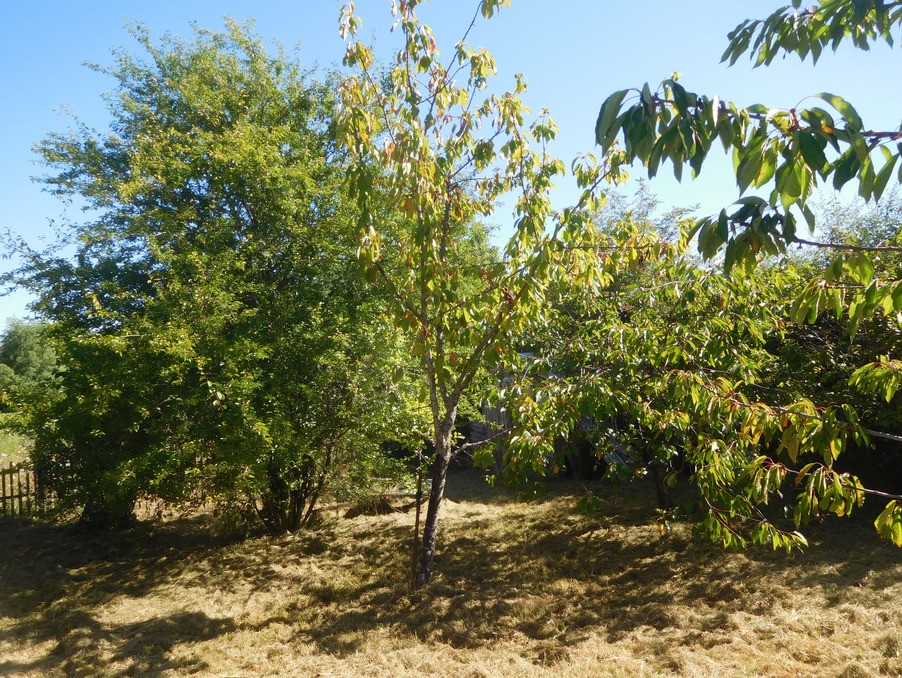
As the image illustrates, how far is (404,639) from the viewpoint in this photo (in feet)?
16.1

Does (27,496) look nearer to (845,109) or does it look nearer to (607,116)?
(607,116)

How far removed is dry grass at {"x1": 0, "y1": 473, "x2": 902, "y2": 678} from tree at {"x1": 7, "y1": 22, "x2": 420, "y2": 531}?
0.97 meters

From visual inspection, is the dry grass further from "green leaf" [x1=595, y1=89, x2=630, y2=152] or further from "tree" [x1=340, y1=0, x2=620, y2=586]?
"green leaf" [x1=595, y1=89, x2=630, y2=152]

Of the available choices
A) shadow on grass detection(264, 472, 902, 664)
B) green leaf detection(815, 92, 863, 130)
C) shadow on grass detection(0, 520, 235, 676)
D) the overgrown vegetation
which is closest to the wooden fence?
shadow on grass detection(0, 520, 235, 676)

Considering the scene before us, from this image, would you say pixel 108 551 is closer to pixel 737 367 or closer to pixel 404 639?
pixel 404 639

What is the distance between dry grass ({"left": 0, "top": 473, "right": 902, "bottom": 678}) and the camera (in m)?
4.35

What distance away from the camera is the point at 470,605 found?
554 centimetres

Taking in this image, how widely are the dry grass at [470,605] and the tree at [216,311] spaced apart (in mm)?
966

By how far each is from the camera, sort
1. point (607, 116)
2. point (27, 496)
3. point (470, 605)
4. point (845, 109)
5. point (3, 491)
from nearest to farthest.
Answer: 1. point (845, 109)
2. point (607, 116)
3. point (470, 605)
4. point (3, 491)
5. point (27, 496)

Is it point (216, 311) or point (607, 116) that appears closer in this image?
point (607, 116)

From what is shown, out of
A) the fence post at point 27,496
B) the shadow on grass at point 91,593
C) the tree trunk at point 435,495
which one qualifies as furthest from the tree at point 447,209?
the fence post at point 27,496

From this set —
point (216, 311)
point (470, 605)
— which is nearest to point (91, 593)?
point (216, 311)

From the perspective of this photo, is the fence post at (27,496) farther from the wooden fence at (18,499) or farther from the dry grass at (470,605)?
the dry grass at (470,605)

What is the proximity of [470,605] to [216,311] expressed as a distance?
405 centimetres
